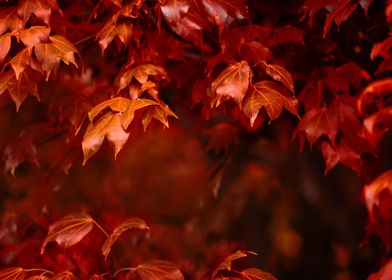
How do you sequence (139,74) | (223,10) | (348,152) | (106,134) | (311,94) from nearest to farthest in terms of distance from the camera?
(106,134) → (223,10) → (139,74) → (348,152) → (311,94)

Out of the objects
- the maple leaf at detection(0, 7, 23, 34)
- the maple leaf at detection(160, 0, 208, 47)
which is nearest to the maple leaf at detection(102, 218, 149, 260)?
the maple leaf at detection(160, 0, 208, 47)

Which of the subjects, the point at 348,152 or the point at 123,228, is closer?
the point at 123,228

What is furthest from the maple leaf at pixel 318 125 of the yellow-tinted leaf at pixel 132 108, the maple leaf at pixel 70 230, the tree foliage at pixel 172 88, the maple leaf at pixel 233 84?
the maple leaf at pixel 70 230

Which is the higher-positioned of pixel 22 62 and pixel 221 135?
pixel 22 62

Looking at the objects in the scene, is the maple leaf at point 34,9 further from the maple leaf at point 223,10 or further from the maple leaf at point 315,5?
the maple leaf at point 315,5

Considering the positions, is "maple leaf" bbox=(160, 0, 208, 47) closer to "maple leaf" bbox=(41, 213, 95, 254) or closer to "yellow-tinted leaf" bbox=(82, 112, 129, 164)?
"yellow-tinted leaf" bbox=(82, 112, 129, 164)

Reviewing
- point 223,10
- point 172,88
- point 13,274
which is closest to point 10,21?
point 223,10

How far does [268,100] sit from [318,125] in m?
0.31

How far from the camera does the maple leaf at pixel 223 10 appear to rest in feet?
6.35

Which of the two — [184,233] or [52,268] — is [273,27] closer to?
[52,268]

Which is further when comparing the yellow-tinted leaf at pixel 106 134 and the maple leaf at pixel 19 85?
the maple leaf at pixel 19 85

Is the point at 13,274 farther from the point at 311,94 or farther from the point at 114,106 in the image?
the point at 311,94

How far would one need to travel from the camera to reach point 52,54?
6.22 ft

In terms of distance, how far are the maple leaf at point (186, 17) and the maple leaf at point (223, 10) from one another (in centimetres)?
4
